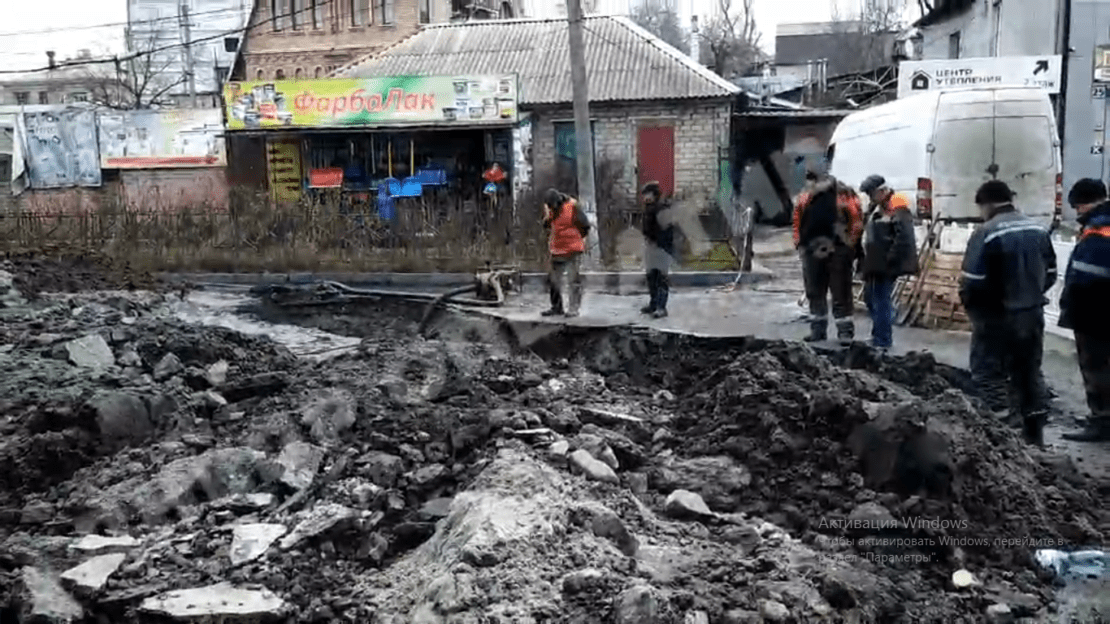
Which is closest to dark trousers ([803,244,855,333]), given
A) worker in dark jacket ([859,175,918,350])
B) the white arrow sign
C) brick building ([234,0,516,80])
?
worker in dark jacket ([859,175,918,350])

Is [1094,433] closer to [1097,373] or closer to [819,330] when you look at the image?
[1097,373]

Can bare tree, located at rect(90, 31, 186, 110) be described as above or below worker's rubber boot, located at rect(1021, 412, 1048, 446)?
above

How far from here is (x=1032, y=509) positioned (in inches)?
208

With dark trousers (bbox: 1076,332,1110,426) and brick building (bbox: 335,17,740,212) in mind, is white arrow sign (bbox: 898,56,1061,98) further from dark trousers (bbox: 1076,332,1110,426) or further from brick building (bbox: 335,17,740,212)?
dark trousers (bbox: 1076,332,1110,426)

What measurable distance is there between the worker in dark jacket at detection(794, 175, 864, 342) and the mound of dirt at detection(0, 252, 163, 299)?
27.9ft

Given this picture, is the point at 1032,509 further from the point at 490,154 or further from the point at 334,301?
the point at 490,154

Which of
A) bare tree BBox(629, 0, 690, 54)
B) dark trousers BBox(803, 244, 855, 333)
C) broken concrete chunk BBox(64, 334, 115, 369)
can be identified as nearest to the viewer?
broken concrete chunk BBox(64, 334, 115, 369)

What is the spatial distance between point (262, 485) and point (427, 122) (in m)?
17.6

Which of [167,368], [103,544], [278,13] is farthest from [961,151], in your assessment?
[278,13]

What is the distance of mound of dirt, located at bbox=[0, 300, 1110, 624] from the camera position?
170 inches

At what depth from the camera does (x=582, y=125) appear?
→ 1669 centimetres

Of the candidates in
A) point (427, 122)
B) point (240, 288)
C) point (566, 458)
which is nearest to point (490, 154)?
point (427, 122)

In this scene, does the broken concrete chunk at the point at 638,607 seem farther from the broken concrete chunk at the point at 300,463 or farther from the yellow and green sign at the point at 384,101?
the yellow and green sign at the point at 384,101

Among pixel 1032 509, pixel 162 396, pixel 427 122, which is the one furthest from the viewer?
pixel 427 122
